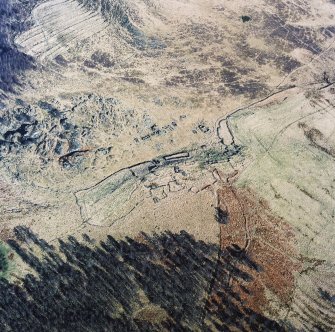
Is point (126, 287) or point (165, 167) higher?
point (165, 167)

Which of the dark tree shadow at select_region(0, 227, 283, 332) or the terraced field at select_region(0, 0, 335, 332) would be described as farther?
the terraced field at select_region(0, 0, 335, 332)

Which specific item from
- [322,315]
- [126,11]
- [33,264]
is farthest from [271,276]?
[126,11]

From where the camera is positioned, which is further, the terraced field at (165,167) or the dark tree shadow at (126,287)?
the terraced field at (165,167)

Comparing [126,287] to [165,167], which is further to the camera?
[165,167]

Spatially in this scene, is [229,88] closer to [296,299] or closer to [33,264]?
[296,299]
